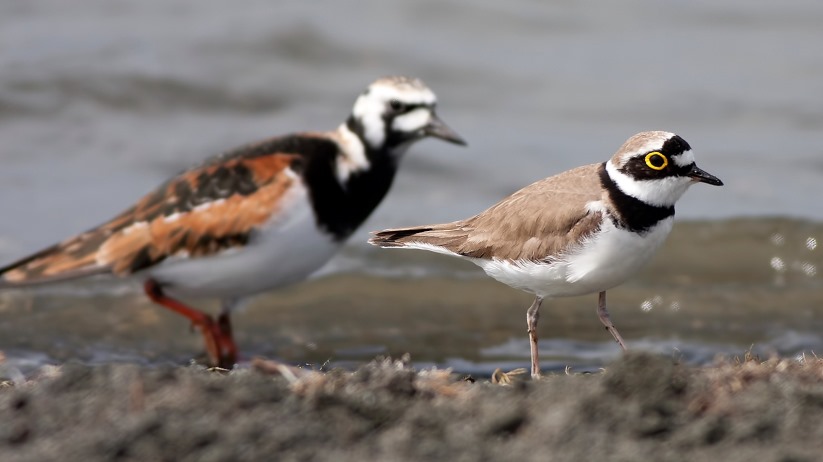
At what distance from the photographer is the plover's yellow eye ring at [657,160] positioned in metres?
4.89

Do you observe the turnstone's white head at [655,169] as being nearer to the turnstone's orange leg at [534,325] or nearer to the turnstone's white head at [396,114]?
the turnstone's orange leg at [534,325]

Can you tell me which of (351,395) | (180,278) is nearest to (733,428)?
(351,395)

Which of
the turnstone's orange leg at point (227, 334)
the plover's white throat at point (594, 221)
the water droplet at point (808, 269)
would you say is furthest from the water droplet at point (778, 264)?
the plover's white throat at point (594, 221)

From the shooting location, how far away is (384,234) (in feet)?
18.4

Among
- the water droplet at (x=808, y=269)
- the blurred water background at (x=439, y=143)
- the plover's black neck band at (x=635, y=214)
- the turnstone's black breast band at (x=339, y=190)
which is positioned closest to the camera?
the plover's black neck band at (x=635, y=214)

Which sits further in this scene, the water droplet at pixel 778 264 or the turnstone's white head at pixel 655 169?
the water droplet at pixel 778 264

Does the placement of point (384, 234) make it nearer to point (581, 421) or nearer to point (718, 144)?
point (581, 421)

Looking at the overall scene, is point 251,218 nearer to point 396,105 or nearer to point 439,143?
point 396,105

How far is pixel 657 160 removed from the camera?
4.90 metres

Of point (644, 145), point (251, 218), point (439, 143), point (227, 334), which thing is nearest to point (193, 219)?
point (251, 218)

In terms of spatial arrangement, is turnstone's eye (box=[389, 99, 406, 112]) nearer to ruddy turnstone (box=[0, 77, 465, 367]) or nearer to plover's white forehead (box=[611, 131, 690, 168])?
ruddy turnstone (box=[0, 77, 465, 367])

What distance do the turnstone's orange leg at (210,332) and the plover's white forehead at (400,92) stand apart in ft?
5.67

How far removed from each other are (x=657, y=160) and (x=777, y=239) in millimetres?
5841

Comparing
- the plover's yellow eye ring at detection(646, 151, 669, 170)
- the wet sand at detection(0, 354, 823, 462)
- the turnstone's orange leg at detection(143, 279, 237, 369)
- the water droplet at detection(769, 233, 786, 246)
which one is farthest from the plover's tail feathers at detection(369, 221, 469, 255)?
the water droplet at detection(769, 233, 786, 246)
